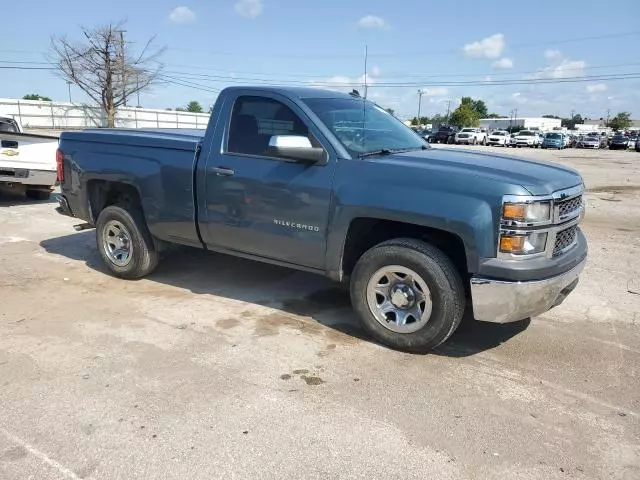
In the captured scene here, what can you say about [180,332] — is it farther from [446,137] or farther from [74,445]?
[446,137]

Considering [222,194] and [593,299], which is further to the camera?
[593,299]

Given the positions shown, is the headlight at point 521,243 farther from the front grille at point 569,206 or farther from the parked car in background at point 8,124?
the parked car in background at point 8,124

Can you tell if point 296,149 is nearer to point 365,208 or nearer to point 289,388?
point 365,208

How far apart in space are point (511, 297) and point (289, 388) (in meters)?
1.61

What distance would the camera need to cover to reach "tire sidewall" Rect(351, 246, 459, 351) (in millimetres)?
3908

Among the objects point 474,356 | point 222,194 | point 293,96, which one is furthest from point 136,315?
point 474,356

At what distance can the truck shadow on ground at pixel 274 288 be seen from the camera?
4.56 meters

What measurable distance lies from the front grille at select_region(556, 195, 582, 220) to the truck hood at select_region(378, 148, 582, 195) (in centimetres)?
11

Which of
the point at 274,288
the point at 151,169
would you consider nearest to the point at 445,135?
the point at 274,288

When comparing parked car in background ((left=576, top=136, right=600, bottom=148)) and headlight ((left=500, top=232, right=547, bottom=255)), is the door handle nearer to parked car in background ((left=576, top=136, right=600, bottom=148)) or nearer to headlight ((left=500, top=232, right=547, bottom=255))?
headlight ((left=500, top=232, right=547, bottom=255))

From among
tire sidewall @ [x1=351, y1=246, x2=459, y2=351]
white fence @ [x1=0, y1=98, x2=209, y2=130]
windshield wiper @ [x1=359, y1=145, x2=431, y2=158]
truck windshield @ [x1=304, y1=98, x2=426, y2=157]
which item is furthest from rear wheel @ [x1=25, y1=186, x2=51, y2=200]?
white fence @ [x1=0, y1=98, x2=209, y2=130]

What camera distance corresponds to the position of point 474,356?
4.18 m

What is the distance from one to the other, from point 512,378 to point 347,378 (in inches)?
45.5

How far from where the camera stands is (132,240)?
5758mm
